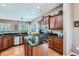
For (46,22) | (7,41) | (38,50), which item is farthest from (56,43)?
(7,41)

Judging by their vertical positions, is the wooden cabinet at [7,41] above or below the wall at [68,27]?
below

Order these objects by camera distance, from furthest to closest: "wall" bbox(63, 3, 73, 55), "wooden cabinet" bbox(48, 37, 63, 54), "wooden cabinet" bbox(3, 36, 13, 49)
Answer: "wooden cabinet" bbox(3, 36, 13, 49), "wooden cabinet" bbox(48, 37, 63, 54), "wall" bbox(63, 3, 73, 55)

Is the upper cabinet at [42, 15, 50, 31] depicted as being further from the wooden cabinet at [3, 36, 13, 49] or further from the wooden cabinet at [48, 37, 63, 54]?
the wooden cabinet at [3, 36, 13, 49]

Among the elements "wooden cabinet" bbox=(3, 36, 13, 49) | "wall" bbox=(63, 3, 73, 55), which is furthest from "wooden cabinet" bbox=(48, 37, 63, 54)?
"wooden cabinet" bbox=(3, 36, 13, 49)

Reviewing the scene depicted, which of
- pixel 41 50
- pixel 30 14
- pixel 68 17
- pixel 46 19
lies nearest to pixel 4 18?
pixel 30 14

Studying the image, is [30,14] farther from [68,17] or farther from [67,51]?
[67,51]

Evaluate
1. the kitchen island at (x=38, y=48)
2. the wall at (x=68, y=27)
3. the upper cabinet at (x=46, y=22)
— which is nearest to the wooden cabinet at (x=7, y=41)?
the kitchen island at (x=38, y=48)

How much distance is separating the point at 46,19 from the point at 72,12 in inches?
22.2

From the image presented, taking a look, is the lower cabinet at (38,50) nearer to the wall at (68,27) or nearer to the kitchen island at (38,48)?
the kitchen island at (38,48)

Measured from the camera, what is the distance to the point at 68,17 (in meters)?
1.60

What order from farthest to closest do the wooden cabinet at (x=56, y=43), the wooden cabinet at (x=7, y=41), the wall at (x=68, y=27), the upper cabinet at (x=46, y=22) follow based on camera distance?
the wooden cabinet at (x=7, y=41)
the wooden cabinet at (x=56, y=43)
the upper cabinet at (x=46, y=22)
the wall at (x=68, y=27)

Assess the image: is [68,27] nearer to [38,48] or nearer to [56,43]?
[38,48]

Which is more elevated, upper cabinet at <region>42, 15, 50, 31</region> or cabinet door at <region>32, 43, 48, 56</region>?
upper cabinet at <region>42, 15, 50, 31</region>

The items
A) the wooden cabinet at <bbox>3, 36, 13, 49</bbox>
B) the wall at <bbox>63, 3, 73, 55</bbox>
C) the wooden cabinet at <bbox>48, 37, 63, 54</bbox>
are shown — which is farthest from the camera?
the wooden cabinet at <bbox>3, 36, 13, 49</bbox>
